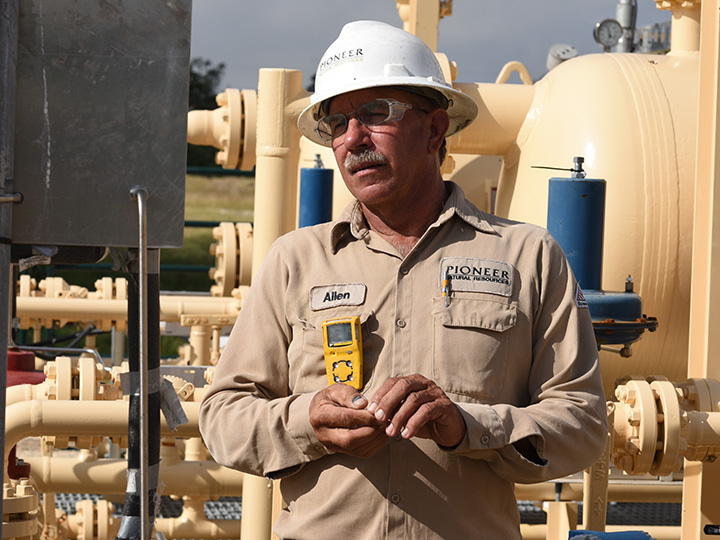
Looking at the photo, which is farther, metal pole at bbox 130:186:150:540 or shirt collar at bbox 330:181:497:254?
shirt collar at bbox 330:181:497:254

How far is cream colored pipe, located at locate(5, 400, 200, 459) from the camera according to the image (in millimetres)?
2869

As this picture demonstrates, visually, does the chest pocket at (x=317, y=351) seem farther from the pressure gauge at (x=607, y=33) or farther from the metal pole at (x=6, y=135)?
the pressure gauge at (x=607, y=33)

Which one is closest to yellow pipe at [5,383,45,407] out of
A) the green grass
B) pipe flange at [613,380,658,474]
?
pipe flange at [613,380,658,474]

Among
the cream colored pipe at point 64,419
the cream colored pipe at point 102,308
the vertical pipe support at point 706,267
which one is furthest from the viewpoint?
the cream colored pipe at point 102,308

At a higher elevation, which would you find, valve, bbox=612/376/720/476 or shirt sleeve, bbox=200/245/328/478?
shirt sleeve, bbox=200/245/328/478

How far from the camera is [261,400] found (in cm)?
201

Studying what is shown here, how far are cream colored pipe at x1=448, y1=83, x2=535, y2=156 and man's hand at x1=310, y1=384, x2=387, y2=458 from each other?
A: 252cm

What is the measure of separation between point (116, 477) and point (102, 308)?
144 centimetres

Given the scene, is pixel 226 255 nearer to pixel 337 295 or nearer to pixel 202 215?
pixel 337 295

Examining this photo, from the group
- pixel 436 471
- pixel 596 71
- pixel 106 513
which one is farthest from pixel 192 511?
pixel 436 471

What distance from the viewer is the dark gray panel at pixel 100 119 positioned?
1924mm

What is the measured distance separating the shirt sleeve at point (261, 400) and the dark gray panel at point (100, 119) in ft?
0.70

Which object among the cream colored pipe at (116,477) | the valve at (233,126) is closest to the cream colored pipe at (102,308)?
the valve at (233,126)

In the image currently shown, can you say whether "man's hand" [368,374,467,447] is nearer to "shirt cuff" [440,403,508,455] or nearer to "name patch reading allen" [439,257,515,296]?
"shirt cuff" [440,403,508,455]
